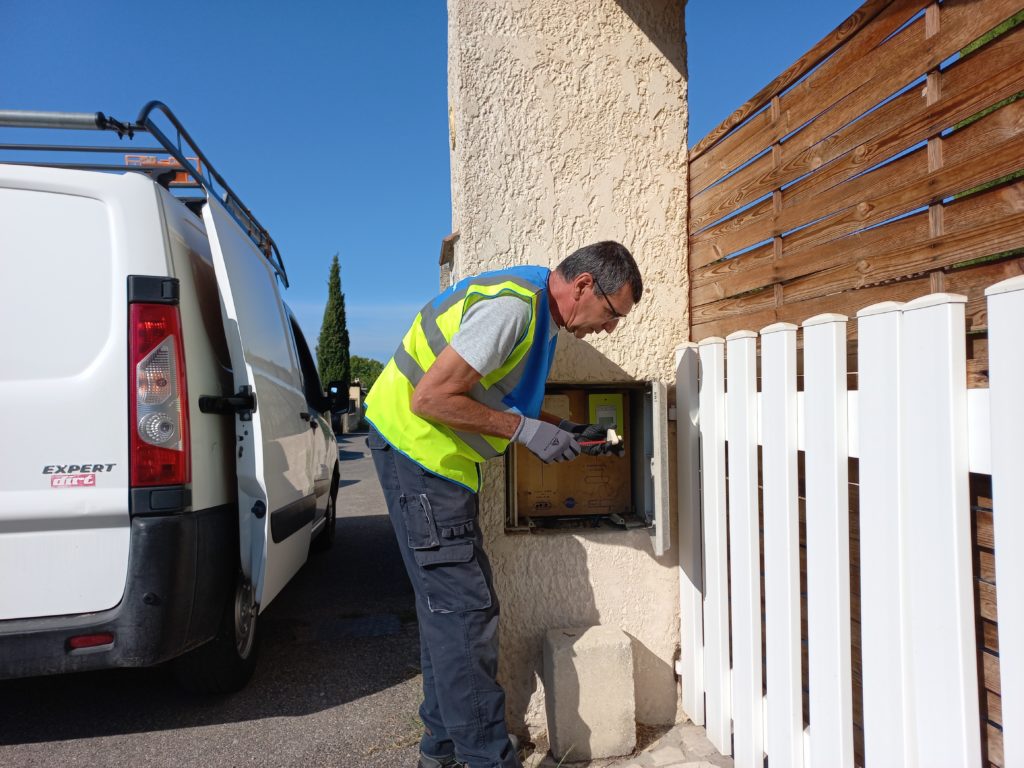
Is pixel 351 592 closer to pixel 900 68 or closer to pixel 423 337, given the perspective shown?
pixel 423 337

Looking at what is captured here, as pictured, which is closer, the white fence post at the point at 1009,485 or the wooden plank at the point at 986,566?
the white fence post at the point at 1009,485

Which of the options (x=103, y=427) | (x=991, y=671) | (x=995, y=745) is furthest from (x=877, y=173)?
(x=103, y=427)

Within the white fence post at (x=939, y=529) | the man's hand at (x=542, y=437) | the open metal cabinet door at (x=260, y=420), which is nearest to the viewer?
the white fence post at (x=939, y=529)

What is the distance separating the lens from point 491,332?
6.27 feet

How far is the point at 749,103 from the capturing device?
7.61 feet

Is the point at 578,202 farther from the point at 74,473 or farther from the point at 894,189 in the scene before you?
the point at 74,473

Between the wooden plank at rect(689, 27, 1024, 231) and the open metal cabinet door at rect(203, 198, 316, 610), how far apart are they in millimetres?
1939

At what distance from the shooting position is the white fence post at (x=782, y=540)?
1820 mm

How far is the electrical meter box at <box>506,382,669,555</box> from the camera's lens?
2717 millimetres

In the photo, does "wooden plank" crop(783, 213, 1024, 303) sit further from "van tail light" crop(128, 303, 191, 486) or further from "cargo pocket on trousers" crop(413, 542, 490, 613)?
"van tail light" crop(128, 303, 191, 486)

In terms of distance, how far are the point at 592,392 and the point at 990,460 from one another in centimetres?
168

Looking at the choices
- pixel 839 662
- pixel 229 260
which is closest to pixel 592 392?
pixel 839 662

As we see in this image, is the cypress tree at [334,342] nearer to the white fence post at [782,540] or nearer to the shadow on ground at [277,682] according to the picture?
the shadow on ground at [277,682]

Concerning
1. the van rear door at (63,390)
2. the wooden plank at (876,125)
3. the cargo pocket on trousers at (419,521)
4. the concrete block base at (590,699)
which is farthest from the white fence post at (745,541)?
the van rear door at (63,390)
